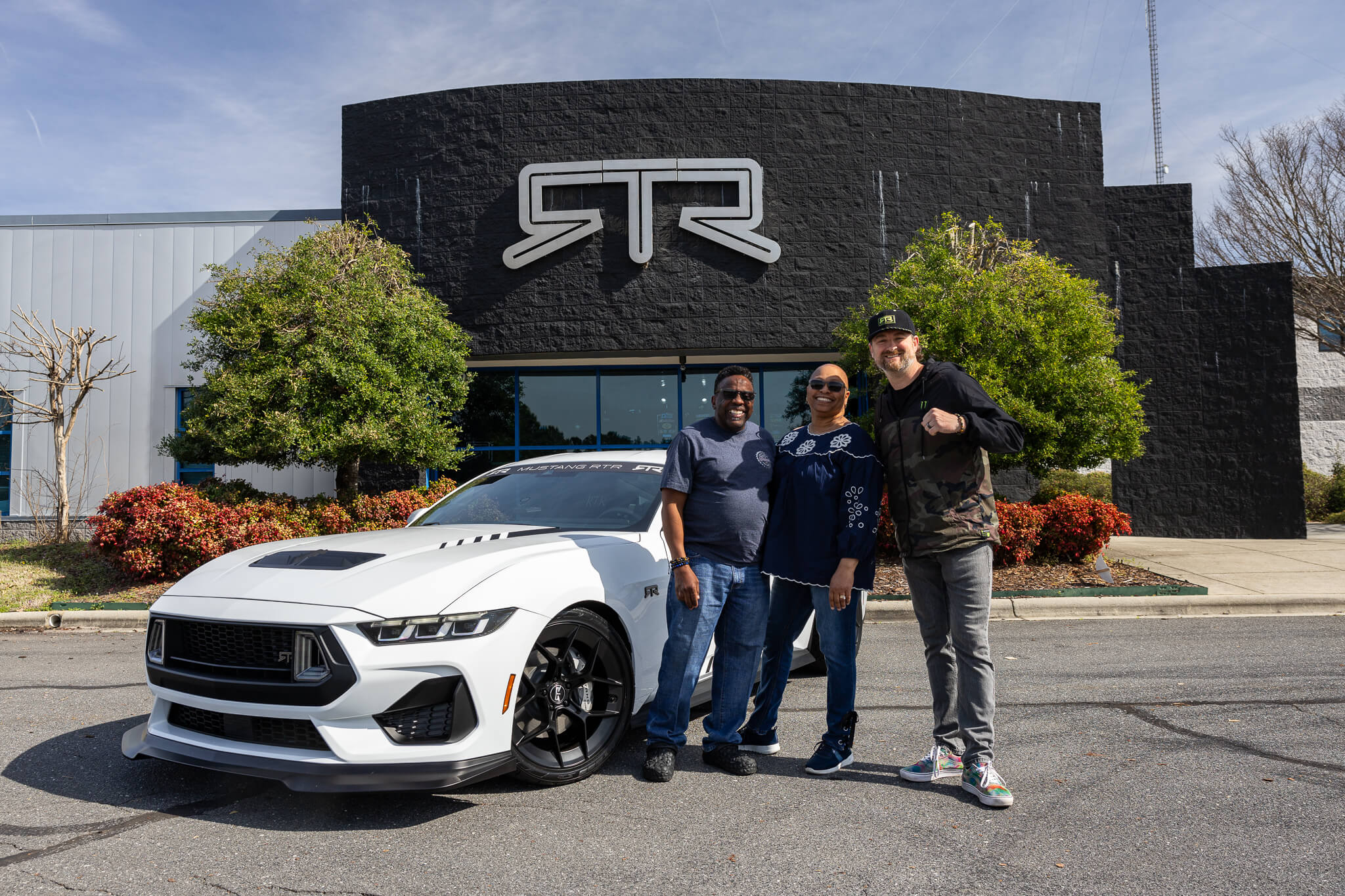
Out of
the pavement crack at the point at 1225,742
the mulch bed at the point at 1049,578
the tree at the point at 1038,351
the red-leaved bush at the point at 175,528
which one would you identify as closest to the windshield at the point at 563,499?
the pavement crack at the point at 1225,742

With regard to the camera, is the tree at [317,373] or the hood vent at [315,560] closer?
the hood vent at [315,560]

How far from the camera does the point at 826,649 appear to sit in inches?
150

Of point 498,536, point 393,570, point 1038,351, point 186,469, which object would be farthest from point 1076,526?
point 186,469

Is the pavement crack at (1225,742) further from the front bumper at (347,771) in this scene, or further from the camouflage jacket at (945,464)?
the front bumper at (347,771)

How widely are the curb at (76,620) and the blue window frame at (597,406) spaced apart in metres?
7.49

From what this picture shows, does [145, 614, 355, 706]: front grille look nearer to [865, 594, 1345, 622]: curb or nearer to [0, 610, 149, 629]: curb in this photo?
[0, 610, 149, 629]: curb

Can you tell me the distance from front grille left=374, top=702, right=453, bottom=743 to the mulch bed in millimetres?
6396

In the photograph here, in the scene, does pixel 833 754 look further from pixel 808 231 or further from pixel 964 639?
pixel 808 231

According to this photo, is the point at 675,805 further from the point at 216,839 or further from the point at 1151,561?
the point at 1151,561

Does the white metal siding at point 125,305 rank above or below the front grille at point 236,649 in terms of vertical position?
above

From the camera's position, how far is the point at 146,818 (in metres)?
3.28

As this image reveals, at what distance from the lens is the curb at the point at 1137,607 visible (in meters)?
8.34

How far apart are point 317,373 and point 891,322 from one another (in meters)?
9.07

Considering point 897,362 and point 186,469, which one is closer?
A: point 897,362
